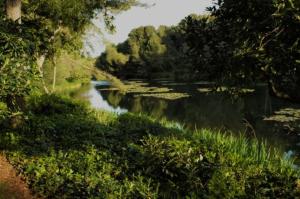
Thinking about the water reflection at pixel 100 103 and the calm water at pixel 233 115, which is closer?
the calm water at pixel 233 115

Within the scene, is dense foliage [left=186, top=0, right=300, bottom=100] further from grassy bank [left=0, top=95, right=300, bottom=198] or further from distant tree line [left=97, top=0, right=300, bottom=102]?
grassy bank [left=0, top=95, right=300, bottom=198]

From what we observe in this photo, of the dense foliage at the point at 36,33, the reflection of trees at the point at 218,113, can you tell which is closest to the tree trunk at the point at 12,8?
the dense foliage at the point at 36,33

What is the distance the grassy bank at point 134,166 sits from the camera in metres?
9.40

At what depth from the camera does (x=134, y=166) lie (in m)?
12.3

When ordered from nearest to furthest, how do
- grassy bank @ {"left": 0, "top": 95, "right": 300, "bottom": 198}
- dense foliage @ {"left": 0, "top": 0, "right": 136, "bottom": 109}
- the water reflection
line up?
grassy bank @ {"left": 0, "top": 95, "right": 300, "bottom": 198} < dense foliage @ {"left": 0, "top": 0, "right": 136, "bottom": 109} < the water reflection

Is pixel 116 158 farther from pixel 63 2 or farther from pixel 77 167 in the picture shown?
pixel 63 2

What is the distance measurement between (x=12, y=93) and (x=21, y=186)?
2552mm

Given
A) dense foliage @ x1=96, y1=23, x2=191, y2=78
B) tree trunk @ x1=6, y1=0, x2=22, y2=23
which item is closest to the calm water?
tree trunk @ x1=6, y1=0, x2=22, y2=23

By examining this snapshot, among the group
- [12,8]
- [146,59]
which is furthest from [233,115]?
[146,59]

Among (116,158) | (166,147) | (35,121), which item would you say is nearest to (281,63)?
(166,147)

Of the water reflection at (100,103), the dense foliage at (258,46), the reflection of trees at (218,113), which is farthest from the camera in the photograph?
the water reflection at (100,103)

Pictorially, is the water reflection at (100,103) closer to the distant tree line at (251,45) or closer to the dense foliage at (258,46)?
the distant tree line at (251,45)

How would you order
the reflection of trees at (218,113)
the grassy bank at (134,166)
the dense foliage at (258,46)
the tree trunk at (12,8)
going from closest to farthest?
the dense foliage at (258,46), the grassy bank at (134,166), the tree trunk at (12,8), the reflection of trees at (218,113)

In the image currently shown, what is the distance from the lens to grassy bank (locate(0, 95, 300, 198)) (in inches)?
370
